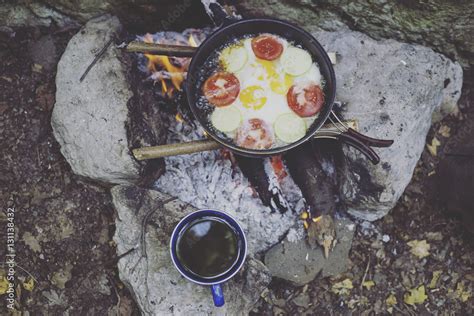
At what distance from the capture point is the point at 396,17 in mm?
3604

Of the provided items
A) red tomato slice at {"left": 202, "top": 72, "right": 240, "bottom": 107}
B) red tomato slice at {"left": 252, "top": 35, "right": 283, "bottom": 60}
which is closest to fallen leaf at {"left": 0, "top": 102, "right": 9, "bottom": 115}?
red tomato slice at {"left": 202, "top": 72, "right": 240, "bottom": 107}

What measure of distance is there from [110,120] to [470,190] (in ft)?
8.46

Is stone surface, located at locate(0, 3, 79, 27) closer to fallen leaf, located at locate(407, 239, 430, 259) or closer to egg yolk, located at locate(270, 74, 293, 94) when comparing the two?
egg yolk, located at locate(270, 74, 293, 94)

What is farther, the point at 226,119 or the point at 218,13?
the point at 218,13

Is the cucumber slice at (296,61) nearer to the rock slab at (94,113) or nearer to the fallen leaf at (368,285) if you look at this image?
the rock slab at (94,113)

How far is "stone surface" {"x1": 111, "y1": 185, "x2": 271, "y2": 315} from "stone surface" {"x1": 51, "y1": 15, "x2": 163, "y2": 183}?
23 centimetres

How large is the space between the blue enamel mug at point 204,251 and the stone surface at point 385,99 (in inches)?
38.6

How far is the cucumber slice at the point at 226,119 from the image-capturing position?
3.51 m

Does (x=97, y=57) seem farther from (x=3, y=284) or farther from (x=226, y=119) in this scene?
(x=3, y=284)

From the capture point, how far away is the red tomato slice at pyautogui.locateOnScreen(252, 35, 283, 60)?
142 inches

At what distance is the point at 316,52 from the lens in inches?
142

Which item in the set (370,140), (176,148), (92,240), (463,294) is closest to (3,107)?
(92,240)

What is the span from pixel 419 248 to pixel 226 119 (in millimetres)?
1930

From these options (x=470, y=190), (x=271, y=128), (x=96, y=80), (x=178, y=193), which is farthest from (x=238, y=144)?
(x=470, y=190)
